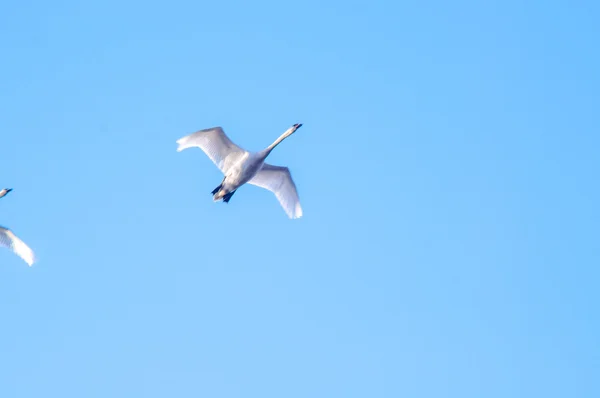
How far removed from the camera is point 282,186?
3403 centimetres

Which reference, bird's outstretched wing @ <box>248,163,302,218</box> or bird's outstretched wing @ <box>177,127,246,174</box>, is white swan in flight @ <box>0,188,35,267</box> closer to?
bird's outstretched wing @ <box>177,127,246,174</box>

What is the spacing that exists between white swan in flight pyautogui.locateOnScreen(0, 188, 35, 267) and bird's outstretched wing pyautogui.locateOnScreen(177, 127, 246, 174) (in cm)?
721

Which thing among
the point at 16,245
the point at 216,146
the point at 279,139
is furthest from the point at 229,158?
the point at 16,245

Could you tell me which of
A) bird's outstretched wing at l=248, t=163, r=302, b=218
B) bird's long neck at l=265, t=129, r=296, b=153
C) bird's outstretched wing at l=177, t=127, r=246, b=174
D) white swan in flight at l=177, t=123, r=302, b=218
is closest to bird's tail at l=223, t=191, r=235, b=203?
white swan in flight at l=177, t=123, r=302, b=218

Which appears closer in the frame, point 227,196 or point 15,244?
point 227,196

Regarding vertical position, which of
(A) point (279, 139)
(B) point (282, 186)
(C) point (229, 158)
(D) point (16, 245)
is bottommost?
(D) point (16, 245)

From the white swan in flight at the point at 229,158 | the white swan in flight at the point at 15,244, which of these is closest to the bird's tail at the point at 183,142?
the white swan in flight at the point at 229,158

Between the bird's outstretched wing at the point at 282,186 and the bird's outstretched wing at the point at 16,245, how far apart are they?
8090 mm

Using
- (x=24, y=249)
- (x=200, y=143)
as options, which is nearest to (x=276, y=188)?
(x=200, y=143)

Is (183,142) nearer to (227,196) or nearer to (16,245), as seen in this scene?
(227,196)

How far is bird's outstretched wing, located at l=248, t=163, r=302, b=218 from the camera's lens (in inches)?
1330

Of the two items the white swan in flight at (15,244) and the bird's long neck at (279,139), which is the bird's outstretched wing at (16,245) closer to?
the white swan in flight at (15,244)

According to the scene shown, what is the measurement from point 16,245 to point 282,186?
9495 mm

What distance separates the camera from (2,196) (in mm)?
34844
